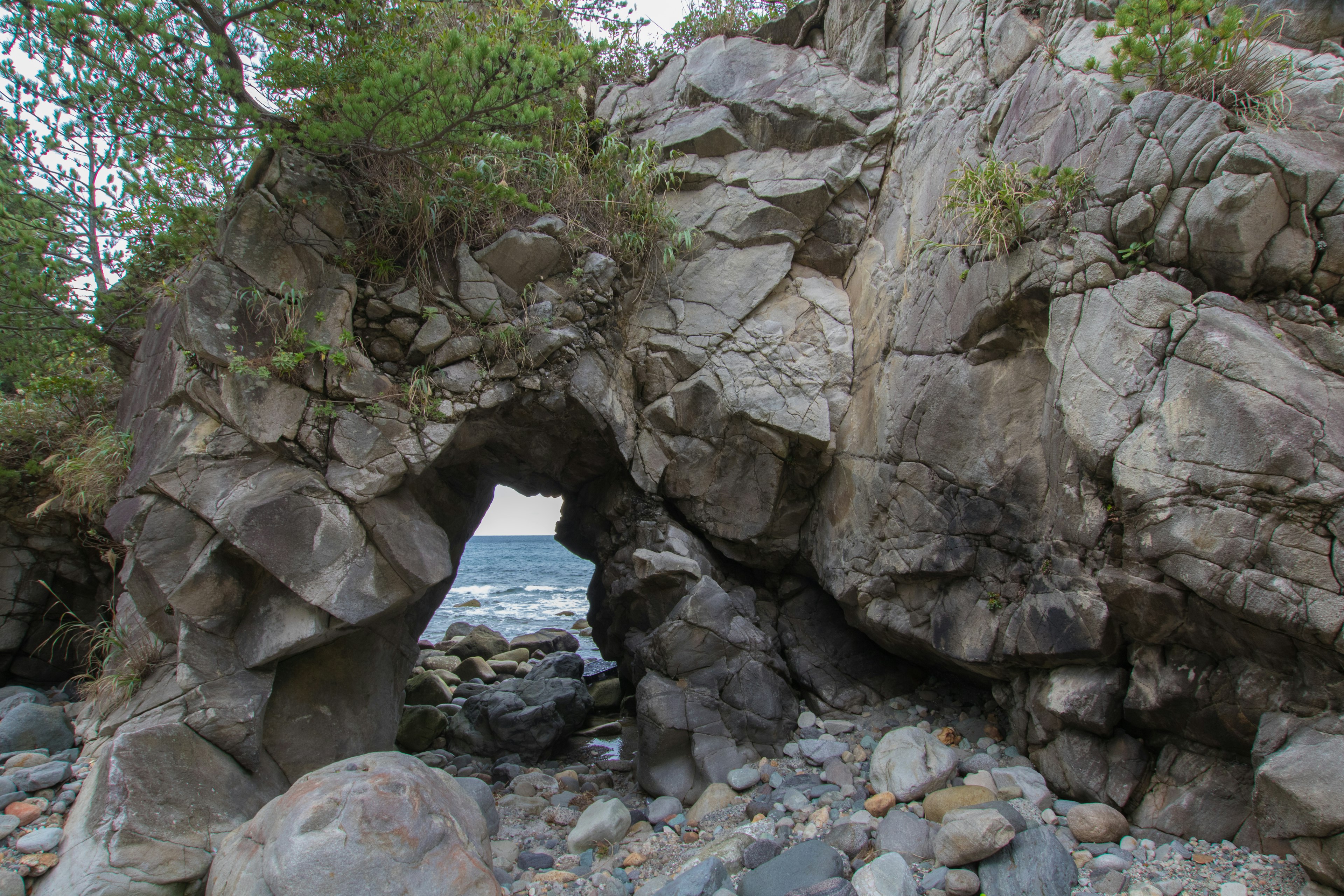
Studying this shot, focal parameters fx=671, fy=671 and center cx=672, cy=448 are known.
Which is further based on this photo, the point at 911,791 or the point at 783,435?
the point at 783,435

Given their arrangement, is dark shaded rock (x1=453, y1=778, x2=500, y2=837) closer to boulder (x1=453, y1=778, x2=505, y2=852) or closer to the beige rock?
boulder (x1=453, y1=778, x2=505, y2=852)

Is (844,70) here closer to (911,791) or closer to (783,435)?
(783,435)

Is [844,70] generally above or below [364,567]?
above

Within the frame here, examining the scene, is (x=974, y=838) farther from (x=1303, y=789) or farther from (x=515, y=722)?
(x=515, y=722)

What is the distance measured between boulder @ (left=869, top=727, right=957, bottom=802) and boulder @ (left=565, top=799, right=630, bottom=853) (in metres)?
2.20

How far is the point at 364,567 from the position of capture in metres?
5.76

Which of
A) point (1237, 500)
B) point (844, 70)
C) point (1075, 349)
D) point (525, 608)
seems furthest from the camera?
point (525, 608)

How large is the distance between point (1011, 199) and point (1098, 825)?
15.5 feet

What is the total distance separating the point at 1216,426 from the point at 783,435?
12.5 ft

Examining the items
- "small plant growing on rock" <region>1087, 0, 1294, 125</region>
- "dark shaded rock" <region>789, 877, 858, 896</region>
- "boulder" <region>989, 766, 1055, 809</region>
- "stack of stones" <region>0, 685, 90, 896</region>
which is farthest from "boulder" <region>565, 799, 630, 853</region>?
"small plant growing on rock" <region>1087, 0, 1294, 125</region>

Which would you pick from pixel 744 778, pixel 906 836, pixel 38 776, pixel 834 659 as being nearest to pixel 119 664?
pixel 38 776

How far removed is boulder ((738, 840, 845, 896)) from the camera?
4465 millimetres

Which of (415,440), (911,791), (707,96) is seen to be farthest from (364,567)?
(707,96)

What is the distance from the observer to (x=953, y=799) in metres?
5.05
